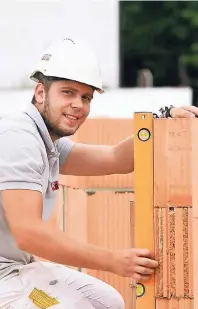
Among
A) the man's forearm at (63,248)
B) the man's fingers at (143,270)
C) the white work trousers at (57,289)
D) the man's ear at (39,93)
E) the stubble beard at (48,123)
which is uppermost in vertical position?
the man's ear at (39,93)

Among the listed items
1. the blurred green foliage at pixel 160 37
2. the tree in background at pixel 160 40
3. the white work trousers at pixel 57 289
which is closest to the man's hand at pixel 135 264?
the white work trousers at pixel 57 289

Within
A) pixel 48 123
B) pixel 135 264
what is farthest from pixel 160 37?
pixel 135 264

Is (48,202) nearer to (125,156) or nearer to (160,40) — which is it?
(125,156)

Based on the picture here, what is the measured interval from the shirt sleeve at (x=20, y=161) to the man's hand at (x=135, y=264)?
0.37 meters

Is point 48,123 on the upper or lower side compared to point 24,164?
upper

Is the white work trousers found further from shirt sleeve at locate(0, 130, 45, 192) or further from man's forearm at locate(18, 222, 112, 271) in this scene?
shirt sleeve at locate(0, 130, 45, 192)

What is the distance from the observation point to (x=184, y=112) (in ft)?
11.4

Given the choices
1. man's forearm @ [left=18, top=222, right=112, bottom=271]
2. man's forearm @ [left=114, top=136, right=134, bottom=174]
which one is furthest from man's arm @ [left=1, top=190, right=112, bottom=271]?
man's forearm @ [left=114, top=136, right=134, bottom=174]

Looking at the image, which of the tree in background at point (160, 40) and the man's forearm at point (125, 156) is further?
the tree in background at point (160, 40)

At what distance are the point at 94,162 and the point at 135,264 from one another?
934 mm

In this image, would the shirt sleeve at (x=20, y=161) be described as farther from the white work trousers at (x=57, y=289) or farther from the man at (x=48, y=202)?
the white work trousers at (x=57, y=289)

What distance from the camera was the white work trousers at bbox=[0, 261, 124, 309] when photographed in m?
3.63

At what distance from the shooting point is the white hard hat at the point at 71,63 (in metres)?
3.60

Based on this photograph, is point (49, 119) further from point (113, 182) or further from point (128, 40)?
point (128, 40)
